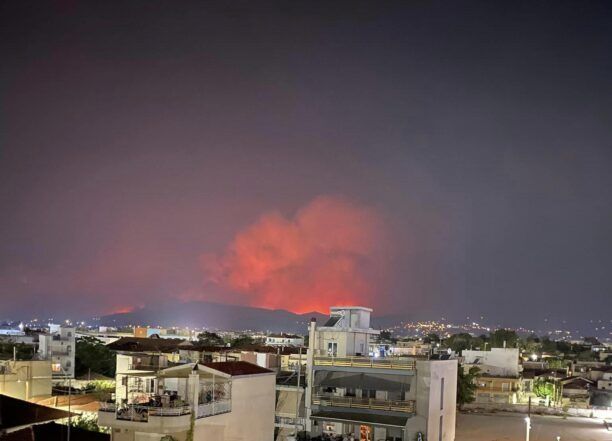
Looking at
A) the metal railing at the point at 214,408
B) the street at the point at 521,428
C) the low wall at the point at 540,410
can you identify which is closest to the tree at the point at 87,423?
the metal railing at the point at 214,408

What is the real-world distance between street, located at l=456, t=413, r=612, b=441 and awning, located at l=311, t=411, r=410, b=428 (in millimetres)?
7746

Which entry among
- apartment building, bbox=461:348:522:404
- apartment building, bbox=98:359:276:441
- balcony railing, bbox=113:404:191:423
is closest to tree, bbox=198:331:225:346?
apartment building, bbox=461:348:522:404

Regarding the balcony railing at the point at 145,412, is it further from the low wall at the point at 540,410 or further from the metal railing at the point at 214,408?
the low wall at the point at 540,410

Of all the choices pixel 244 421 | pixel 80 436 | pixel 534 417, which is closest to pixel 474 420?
pixel 534 417

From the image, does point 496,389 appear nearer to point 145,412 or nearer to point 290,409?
point 290,409

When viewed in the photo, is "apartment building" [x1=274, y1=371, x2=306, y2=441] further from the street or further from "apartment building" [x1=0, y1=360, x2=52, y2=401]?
"apartment building" [x1=0, y1=360, x2=52, y2=401]

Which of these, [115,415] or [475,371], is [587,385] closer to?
[475,371]

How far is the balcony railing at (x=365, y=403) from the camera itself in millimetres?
29391

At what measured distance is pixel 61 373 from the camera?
49.7 metres

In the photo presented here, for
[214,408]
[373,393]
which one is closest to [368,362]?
[373,393]

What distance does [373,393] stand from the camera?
103ft

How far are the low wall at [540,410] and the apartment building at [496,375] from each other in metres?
3.83

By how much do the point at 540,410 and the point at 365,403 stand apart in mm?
27077

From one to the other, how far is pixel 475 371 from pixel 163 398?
45.5 meters
